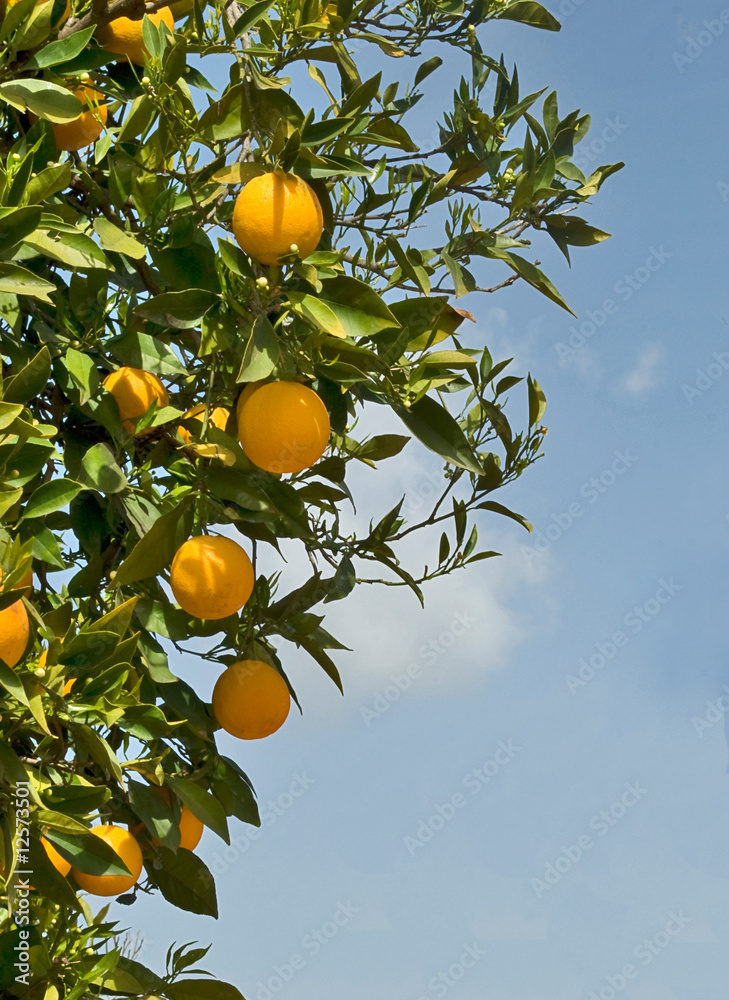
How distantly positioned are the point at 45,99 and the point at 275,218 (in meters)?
0.38

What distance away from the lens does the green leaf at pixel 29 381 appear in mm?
1163

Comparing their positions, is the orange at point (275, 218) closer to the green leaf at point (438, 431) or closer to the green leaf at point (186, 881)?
the green leaf at point (438, 431)

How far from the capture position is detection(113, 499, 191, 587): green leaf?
1232 millimetres

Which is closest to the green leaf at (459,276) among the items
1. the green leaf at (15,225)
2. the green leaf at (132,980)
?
the green leaf at (15,225)

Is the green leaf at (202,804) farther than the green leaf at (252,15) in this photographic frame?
Yes

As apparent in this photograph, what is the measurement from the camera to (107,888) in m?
1.32

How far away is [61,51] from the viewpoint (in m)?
1.34

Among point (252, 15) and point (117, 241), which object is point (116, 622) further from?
point (252, 15)

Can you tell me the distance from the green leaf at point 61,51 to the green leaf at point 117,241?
0.21 meters

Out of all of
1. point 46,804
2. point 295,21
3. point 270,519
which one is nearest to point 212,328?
point 270,519

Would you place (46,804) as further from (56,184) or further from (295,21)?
(295,21)

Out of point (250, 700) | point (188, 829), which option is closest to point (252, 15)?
point (250, 700)

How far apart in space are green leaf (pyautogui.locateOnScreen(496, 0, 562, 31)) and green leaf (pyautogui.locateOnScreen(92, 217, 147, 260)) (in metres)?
0.87

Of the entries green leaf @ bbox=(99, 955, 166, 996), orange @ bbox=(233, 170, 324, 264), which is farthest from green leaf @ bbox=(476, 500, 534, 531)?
green leaf @ bbox=(99, 955, 166, 996)
